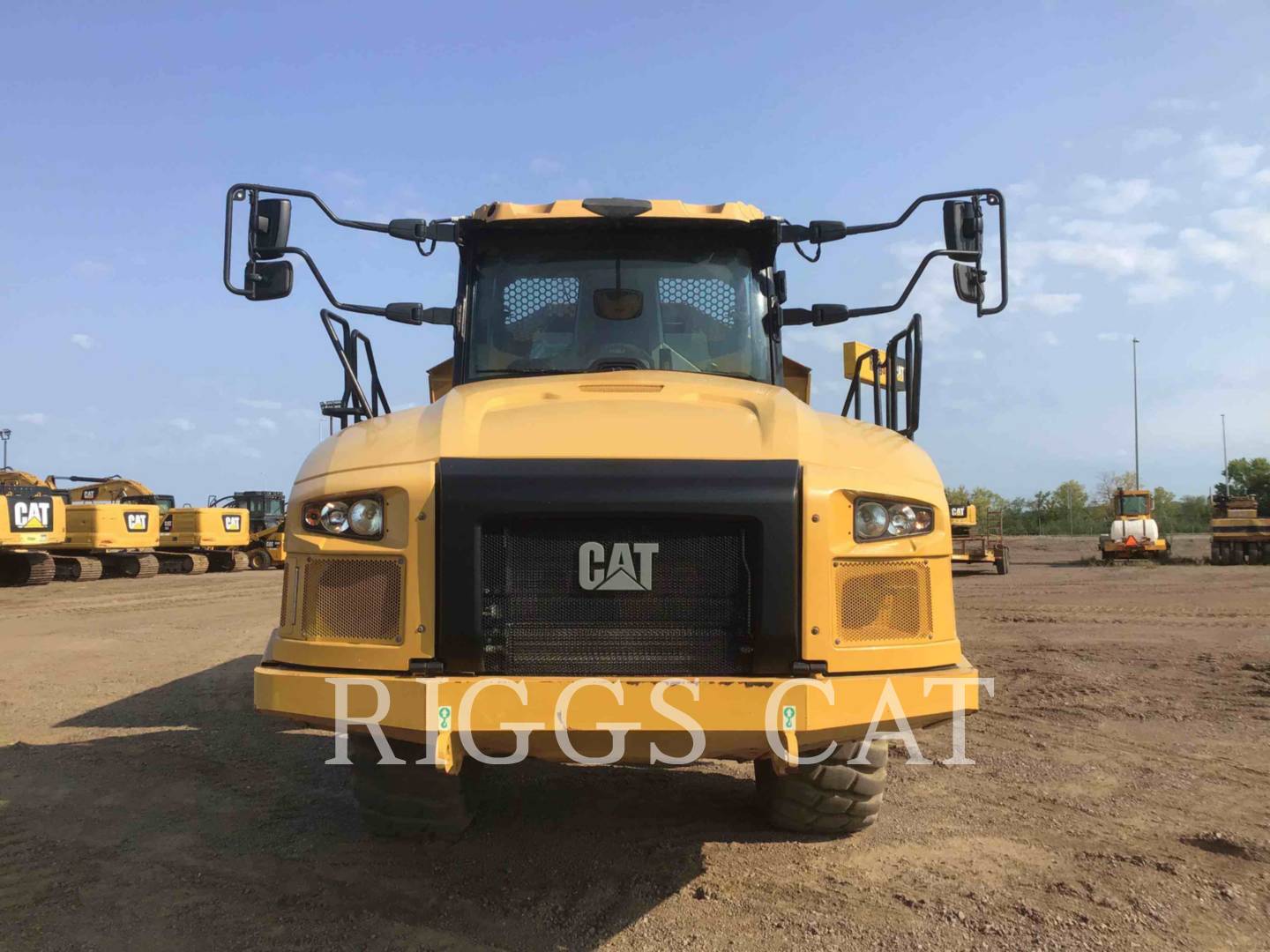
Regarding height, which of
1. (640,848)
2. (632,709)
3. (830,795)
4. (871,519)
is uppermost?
(871,519)

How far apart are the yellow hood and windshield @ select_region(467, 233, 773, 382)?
625 millimetres

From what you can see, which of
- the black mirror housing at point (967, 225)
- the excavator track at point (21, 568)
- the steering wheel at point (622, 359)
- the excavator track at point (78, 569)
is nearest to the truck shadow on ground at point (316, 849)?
the steering wheel at point (622, 359)

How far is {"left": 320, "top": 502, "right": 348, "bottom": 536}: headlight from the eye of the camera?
3295 mm

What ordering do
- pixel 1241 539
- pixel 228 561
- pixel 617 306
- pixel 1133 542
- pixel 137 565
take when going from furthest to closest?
pixel 1133 542
pixel 228 561
pixel 1241 539
pixel 137 565
pixel 617 306

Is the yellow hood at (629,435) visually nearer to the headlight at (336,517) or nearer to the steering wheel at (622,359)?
the headlight at (336,517)

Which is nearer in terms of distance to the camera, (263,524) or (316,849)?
(316,849)

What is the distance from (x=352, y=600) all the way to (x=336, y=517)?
0.89 ft

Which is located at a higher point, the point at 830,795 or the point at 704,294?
the point at 704,294

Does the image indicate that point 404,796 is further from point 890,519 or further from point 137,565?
point 137,565

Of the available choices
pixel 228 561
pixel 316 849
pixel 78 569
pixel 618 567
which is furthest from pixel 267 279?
pixel 228 561

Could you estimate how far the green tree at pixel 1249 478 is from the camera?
69375mm

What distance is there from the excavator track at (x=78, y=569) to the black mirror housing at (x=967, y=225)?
956 inches

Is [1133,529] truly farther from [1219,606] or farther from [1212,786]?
[1212,786]

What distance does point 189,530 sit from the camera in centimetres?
2831
